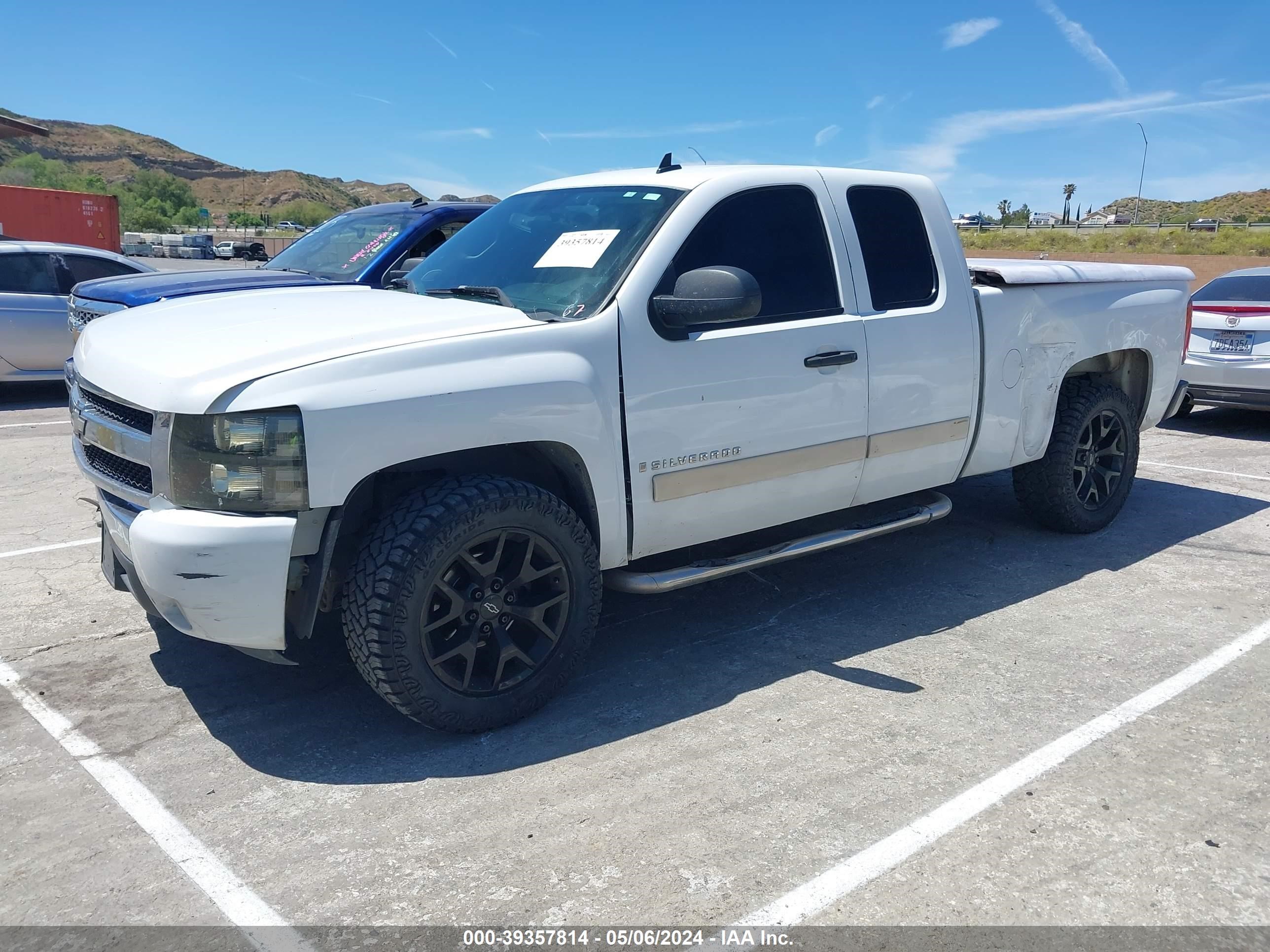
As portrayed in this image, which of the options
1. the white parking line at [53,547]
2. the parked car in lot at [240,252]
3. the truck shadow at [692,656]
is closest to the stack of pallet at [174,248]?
the parked car in lot at [240,252]

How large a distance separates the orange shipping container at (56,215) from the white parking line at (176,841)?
26.5 m

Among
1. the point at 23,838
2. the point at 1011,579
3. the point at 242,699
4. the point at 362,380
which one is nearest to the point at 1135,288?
the point at 1011,579

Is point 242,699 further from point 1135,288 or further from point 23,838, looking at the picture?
point 1135,288

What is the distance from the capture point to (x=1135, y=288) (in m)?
5.96

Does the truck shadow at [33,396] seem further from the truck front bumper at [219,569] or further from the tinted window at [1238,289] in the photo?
the tinted window at [1238,289]

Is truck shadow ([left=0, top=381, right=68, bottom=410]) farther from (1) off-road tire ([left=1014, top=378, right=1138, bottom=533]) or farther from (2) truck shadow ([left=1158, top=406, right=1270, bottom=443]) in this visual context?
(2) truck shadow ([left=1158, top=406, right=1270, bottom=443])

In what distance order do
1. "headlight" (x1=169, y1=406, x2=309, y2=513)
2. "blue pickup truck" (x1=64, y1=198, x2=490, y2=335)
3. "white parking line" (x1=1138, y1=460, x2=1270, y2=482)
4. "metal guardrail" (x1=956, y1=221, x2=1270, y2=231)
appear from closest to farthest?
"headlight" (x1=169, y1=406, x2=309, y2=513)
"blue pickup truck" (x1=64, y1=198, x2=490, y2=335)
"white parking line" (x1=1138, y1=460, x2=1270, y2=482)
"metal guardrail" (x1=956, y1=221, x2=1270, y2=231)

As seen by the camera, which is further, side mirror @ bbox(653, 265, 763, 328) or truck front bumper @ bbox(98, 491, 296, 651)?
side mirror @ bbox(653, 265, 763, 328)

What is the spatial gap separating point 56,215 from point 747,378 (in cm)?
2844

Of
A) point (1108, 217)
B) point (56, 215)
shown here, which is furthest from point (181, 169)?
point (56, 215)

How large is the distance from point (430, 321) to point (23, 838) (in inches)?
79.8

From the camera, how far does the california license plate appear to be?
9.34m

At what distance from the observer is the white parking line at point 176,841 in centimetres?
257

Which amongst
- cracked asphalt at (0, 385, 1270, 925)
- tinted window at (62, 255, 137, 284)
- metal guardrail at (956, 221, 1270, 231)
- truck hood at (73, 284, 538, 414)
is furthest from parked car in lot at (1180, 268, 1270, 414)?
metal guardrail at (956, 221, 1270, 231)
